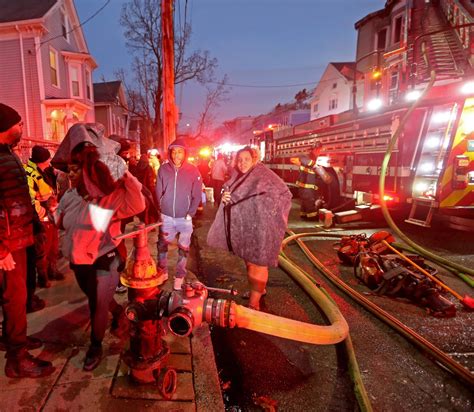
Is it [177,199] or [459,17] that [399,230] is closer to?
[177,199]

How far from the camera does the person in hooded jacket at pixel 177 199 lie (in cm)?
401

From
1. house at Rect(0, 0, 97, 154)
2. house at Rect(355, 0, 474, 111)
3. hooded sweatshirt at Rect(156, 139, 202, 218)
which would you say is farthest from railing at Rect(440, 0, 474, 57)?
house at Rect(0, 0, 97, 154)

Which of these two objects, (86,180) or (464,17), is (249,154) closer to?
(86,180)

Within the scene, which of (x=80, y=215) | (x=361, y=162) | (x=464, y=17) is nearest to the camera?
(x=80, y=215)

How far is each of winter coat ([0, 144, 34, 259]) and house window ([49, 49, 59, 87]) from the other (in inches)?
659

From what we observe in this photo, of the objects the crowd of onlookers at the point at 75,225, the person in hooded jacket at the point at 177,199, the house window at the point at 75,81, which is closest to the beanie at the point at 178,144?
the person in hooded jacket at the point at 177,199

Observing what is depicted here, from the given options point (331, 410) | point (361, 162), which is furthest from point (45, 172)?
point (361, 162)

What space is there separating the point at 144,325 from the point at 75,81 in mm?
19909

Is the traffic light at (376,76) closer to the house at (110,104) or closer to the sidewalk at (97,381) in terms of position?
the sidewalk at (97,381)

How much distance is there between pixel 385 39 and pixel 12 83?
74.3ft

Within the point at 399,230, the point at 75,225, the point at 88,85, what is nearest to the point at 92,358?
the point at 75,225

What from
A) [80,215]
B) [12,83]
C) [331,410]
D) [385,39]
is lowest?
[331,410]

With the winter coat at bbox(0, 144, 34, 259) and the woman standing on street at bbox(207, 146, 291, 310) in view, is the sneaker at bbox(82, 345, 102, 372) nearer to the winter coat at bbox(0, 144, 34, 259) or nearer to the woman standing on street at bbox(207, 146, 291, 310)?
the winter coat at bbox(0, 144, 34, 259)

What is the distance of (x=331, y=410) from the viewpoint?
2270 millimetres
